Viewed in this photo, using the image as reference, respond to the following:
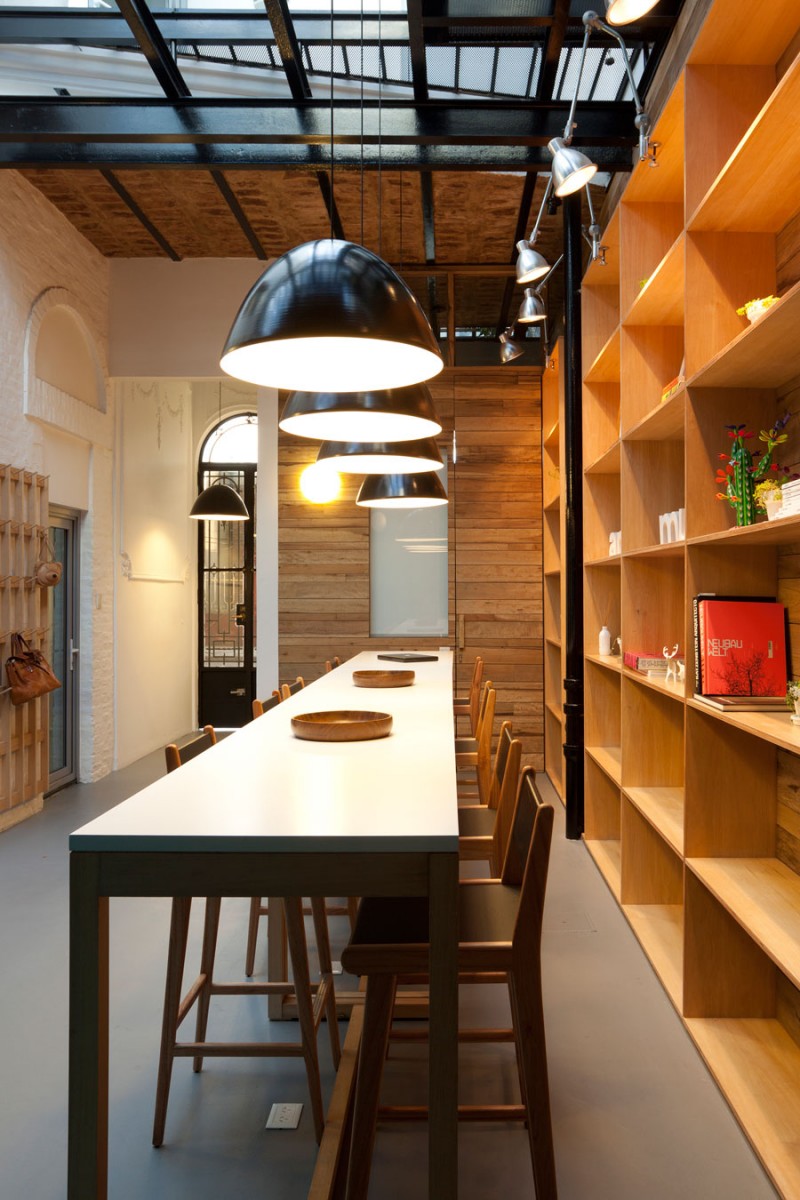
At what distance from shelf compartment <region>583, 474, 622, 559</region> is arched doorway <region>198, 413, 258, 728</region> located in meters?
5.67

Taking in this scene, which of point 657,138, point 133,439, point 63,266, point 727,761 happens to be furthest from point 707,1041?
point 133,439

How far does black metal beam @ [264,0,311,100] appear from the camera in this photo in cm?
394

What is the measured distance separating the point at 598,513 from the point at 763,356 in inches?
110

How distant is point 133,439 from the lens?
322 inches

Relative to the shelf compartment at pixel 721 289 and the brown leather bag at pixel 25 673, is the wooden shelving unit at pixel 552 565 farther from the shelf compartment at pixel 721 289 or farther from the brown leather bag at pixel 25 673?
the shelf compartment at pixel 721 289

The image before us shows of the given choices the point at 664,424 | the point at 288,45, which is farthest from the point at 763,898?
the point at 288,45

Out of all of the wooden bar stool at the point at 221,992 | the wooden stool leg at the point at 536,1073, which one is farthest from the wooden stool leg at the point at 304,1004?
the wooden stool leg at the point at 536,1073

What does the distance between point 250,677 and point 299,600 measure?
3012 mm

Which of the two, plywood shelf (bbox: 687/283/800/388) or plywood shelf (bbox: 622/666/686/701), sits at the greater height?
plywood shelf (bbox: 687/283/800/388)

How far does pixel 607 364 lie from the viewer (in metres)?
4.88

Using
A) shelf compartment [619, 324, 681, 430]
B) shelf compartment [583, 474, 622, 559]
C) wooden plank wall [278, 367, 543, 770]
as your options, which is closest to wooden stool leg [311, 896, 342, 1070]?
shelf compartment [619, 324, 681, 430]

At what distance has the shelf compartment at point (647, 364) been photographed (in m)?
4.02

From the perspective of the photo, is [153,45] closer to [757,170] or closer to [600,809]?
[757,170]

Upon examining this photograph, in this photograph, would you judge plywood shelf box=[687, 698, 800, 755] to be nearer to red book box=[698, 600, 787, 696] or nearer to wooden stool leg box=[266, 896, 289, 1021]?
red book box=[698, 600, 787, 696]
